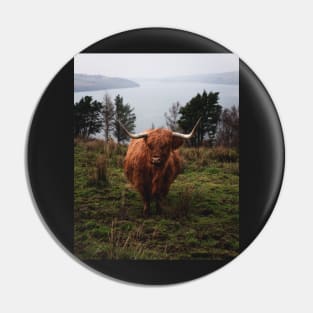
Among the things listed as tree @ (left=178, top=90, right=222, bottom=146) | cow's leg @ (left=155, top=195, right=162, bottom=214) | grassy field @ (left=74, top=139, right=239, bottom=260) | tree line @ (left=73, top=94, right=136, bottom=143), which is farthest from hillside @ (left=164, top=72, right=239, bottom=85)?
cow's leg @ (left=155, top=195, right=162, bottom=214)

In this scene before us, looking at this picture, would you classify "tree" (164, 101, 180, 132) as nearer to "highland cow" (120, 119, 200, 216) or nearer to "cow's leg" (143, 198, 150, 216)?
"highland cow" (120, 119, 200, 216)

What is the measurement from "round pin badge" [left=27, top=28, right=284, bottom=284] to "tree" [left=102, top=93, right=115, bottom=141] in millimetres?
11

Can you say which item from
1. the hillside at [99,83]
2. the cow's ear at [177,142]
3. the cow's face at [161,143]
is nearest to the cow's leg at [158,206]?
the cow's face at [161,143]

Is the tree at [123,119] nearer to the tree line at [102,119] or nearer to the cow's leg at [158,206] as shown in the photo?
the tree line at [102,119]

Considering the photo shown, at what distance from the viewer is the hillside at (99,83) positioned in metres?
5.34

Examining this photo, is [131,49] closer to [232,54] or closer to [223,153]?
[232,54]

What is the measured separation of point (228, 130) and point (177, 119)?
1.87 ft

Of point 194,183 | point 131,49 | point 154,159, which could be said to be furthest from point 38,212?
point 131,49

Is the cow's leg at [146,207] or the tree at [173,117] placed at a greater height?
the tree at [173,117]

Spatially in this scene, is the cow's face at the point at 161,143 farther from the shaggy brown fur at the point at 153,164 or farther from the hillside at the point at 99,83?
the hillside at the point at 99,83

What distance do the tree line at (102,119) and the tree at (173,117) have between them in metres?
0.37

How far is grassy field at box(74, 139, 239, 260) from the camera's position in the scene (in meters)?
5.29

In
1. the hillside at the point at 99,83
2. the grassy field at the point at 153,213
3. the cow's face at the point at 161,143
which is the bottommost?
the grassy field at the point at 153,213

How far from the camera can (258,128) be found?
5.43 m
